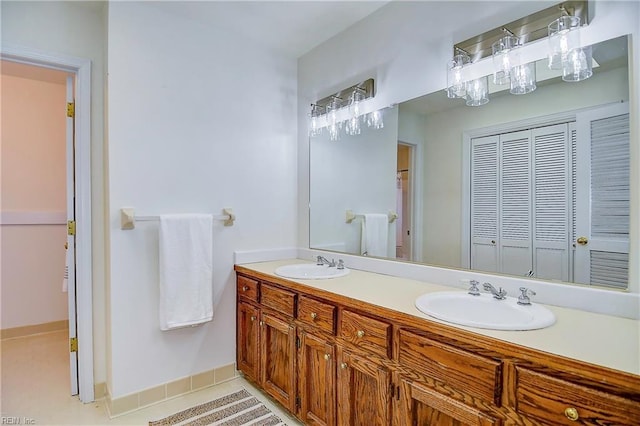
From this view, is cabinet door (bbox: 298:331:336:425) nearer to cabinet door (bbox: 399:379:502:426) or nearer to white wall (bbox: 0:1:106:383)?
cabinet door (bbox: 399:379:502:426)

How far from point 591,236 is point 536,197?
253 mm

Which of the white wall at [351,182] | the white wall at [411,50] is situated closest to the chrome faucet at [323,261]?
the white wall at [351,182]

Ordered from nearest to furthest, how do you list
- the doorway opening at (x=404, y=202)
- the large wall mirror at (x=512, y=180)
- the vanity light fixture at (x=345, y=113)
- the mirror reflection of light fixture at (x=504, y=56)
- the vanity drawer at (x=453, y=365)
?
the vanity drawer at (x=453, y=365) → the large wall mirror at (x=512, y=180) → the mirror reflection of light fixture at (x=504, y=56) → the doorway opening at (x=404, y=202) → the vanity light fixture at (x=345, y=113)

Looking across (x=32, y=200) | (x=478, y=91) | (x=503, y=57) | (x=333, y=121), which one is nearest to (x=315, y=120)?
(x=333, y=121)

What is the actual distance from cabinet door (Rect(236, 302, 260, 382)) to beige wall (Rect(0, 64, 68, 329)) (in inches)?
85.8

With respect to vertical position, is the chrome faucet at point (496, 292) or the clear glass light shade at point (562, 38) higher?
the clear glass light shade at point (562, 38)

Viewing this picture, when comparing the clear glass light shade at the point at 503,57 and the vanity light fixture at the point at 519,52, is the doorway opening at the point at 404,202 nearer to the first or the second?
the vanity light fixture at the point at 519,52

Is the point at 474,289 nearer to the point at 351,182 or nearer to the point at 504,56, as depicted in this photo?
the point at 504,56

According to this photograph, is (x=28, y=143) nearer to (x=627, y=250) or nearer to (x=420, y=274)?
(x=420, y=274)

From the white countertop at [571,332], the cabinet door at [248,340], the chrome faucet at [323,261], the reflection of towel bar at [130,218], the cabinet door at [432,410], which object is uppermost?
the reflection of towel bar at [130,218]

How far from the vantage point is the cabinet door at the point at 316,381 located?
1600 mm

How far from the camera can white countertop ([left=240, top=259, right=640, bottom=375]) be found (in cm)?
88

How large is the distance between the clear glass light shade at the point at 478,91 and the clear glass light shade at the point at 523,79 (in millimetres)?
120

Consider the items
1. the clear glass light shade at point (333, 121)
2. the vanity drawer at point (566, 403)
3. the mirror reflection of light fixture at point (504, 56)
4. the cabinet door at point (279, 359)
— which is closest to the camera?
the vanity drawer at point (566, 403)
